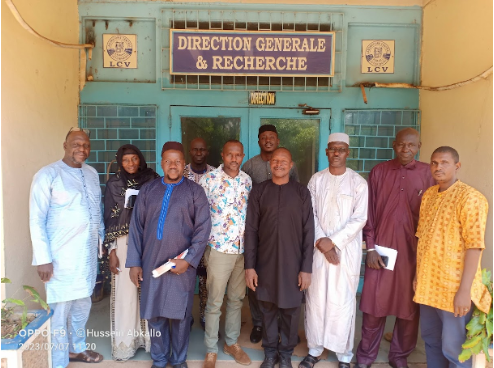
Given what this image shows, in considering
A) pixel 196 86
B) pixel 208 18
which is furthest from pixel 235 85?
pixel 208 18

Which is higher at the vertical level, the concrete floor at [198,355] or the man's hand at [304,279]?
the man's hand at [304,279]

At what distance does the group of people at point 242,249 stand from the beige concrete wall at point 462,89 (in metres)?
0.69

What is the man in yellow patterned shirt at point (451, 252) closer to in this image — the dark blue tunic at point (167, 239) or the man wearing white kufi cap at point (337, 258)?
the man wearing white kufi cap at point (337, 258)

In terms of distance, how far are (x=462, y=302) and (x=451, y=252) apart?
13.0 inches

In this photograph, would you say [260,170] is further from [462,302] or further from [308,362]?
[462,302]

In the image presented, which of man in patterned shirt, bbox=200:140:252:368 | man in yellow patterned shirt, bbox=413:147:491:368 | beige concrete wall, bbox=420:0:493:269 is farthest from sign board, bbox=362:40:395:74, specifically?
man in patterned shirt, bbox=200:140:252:368

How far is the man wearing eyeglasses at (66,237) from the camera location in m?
2.79

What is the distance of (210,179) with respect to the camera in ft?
9.97

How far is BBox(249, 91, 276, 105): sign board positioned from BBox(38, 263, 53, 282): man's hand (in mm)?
2883

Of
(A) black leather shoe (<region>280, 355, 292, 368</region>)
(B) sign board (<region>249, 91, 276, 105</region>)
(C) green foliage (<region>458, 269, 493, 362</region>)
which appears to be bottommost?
(A) black leather shoe (<region>280, 355, 292, 368</region>)

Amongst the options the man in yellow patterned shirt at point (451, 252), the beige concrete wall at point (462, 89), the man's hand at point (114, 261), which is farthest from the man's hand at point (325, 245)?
the man's hand at point (114, 261)

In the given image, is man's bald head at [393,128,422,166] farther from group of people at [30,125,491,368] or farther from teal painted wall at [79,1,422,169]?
teal painted wall at [79,1,422,169]

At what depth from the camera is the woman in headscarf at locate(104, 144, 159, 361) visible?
3.08 metres

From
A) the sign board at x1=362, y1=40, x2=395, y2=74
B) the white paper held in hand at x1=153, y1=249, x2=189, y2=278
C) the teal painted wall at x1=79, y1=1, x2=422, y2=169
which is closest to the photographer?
the white paper held in hand at x1=153, y1=249, x2=189, y2=278
